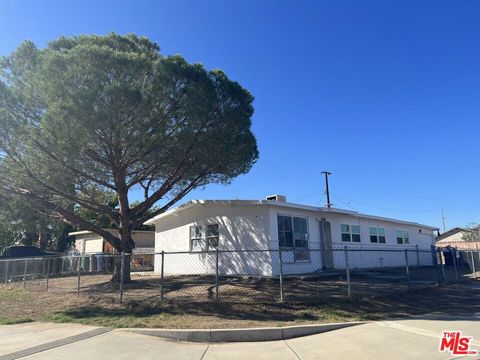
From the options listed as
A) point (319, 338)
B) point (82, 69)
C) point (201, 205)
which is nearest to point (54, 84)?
point (82, 69)

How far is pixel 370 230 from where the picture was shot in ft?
74.5

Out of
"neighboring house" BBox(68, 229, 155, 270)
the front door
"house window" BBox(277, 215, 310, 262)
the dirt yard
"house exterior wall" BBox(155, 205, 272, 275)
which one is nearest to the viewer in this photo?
the dirt yard

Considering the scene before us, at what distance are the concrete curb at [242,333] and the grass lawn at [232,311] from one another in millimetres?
455

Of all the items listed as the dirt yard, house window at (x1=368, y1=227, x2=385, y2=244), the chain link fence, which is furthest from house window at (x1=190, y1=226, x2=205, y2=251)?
house window at (x1=368, y1=227, x2=385, y2=244)

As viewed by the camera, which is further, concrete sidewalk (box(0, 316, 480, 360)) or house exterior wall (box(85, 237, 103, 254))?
house exterior wall (box(85, 237, 103, 254))

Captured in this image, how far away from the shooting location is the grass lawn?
9172mm

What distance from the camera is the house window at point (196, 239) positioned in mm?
17641

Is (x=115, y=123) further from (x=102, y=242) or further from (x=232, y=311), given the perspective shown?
(x=102, y=242)

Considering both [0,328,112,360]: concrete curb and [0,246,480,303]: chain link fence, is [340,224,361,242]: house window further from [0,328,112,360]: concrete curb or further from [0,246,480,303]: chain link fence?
[0,328,112,360]: concrete curb

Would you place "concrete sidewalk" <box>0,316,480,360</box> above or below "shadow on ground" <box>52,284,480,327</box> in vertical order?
below

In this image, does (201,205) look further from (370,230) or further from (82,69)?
(370,230)

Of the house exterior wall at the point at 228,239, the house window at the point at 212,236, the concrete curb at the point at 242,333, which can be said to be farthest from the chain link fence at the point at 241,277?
the concrete curb at the point at 242,333

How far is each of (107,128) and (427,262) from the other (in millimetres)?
24797

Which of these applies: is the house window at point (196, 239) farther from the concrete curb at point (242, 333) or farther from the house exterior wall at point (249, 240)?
the concrete curb at point (242, 333)
